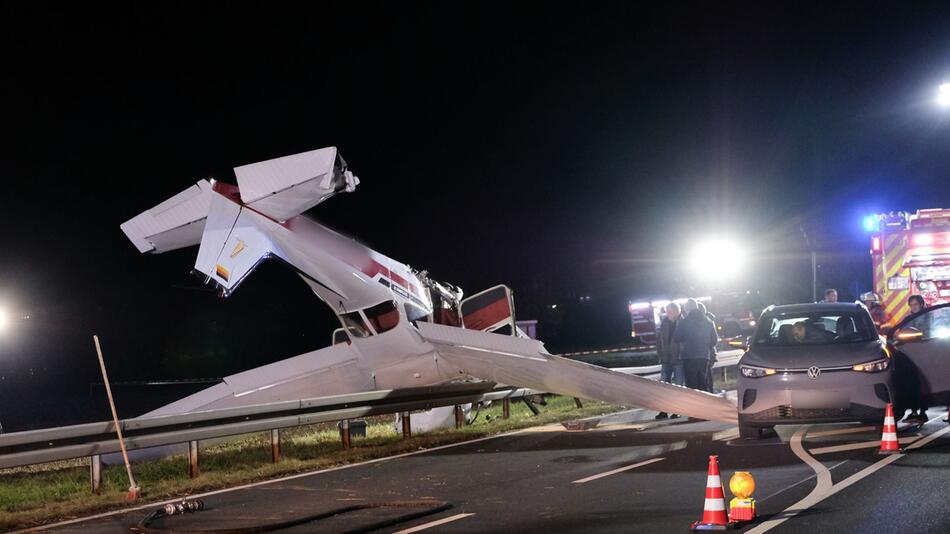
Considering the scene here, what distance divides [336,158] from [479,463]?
14.8ft

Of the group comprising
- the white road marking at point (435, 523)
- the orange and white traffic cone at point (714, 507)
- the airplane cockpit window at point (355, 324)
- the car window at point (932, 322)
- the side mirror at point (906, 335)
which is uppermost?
the airplane cockpit window at point (355, 324)

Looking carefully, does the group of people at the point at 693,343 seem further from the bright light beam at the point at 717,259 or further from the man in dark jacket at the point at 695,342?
the bright light beam at the point at 717,259

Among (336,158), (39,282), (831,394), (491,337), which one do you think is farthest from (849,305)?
(39,282)

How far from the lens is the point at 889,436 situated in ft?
37.4

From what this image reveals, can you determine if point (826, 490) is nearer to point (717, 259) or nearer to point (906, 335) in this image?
point (906, 335)

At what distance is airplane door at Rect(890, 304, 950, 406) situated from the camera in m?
13.4

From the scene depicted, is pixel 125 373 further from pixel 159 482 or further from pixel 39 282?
pixel 159 482

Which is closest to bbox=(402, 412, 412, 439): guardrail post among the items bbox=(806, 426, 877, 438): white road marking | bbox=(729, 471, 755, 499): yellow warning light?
bbox=(806, 426, 877, 438): white road marking

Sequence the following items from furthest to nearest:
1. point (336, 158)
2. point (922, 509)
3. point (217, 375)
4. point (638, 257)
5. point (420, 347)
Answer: point (638, 257)
point (217, 375)
point (420, 347)
point (336, 158)
point (922, 509)

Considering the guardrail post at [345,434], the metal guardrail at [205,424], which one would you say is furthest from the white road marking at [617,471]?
the guardrail post at [345,434]

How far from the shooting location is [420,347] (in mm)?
15422

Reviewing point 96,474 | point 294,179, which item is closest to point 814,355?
point 294,179

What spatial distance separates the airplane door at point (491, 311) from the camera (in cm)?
1780

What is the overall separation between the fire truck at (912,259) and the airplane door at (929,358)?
415 inches
